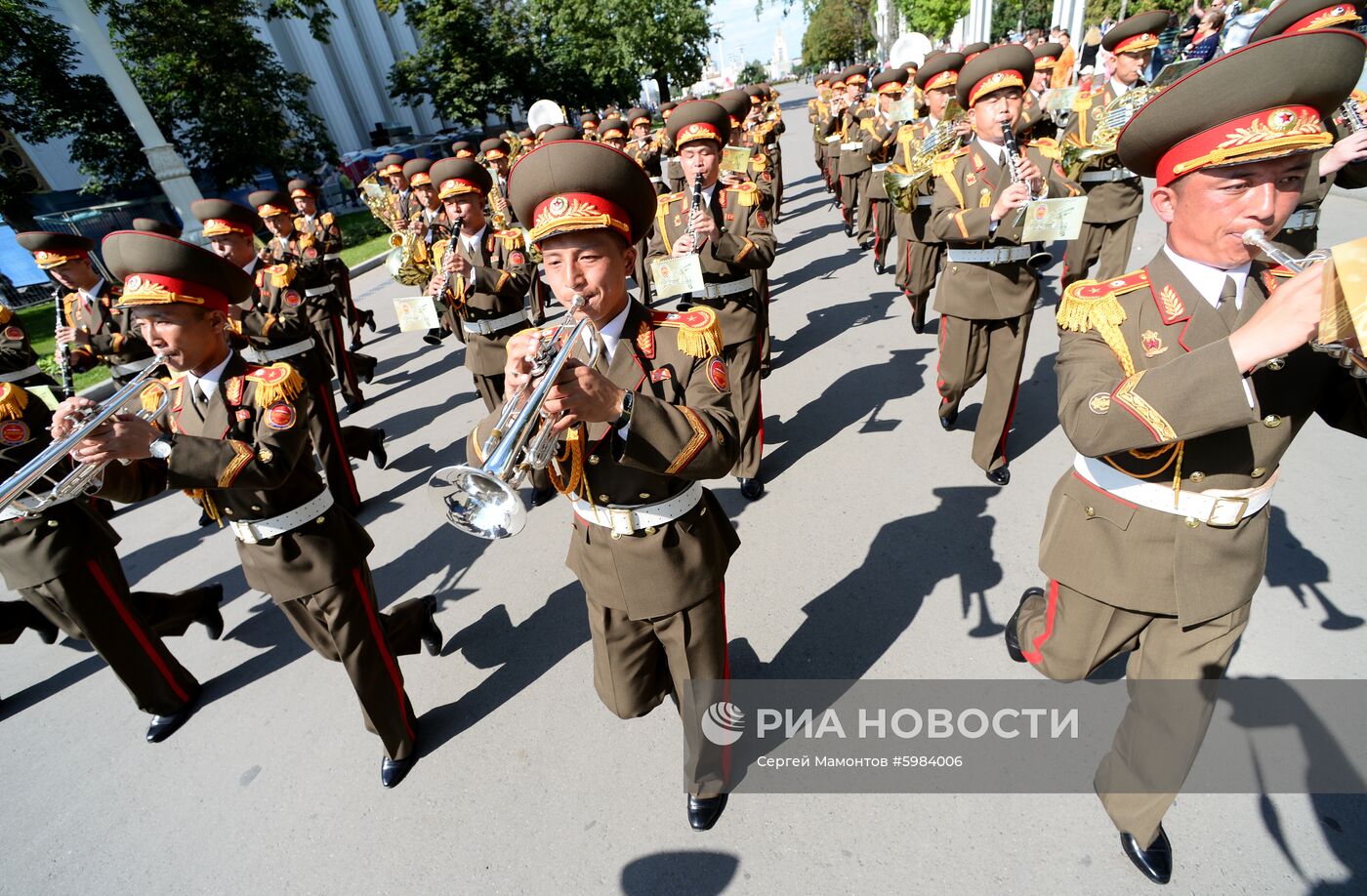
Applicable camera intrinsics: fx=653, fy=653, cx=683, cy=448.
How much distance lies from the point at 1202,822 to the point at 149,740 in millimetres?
5243

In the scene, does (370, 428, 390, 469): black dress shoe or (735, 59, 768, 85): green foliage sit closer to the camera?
(370, 428, 390, 469): black dress shoe

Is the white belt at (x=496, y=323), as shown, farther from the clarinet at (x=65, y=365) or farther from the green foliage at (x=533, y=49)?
the green foliage at (x=533, y=49)

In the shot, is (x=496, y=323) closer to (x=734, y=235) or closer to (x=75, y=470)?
(x=734, y=235)

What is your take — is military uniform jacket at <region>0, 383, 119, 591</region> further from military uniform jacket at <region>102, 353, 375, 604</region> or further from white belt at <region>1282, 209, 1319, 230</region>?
white belt at <region>1282, 209, 1319, 230</region>

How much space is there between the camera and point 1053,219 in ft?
12.6

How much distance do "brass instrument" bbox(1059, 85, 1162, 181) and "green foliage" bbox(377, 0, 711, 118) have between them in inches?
1522

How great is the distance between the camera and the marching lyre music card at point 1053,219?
3.79m

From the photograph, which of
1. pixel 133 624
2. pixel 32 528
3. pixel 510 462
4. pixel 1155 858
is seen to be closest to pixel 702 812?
pixel 1155 858

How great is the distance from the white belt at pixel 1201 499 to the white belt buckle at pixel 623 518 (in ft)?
5.45

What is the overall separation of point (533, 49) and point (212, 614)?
43.3 metres

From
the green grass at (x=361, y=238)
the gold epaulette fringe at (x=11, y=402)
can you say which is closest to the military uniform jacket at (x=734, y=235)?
the gold epaulette fringe at (x=11, y=402)

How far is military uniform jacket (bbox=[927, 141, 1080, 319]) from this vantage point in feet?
14.2

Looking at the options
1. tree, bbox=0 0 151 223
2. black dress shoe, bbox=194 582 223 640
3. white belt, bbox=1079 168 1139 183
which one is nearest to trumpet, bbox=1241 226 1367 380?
white belt, bbox=1079 168 1139 183

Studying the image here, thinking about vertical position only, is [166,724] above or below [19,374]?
below
